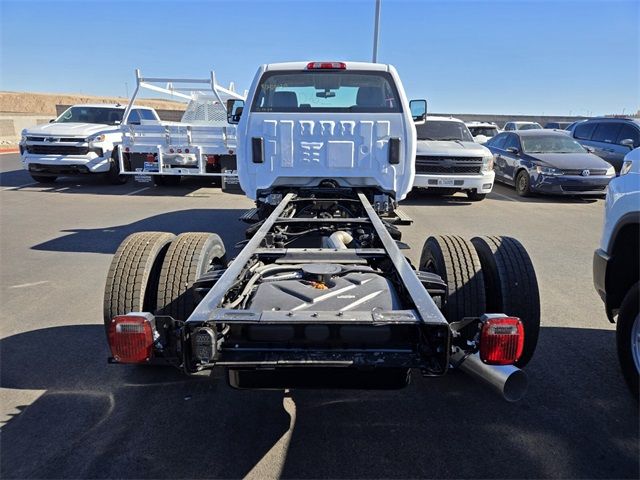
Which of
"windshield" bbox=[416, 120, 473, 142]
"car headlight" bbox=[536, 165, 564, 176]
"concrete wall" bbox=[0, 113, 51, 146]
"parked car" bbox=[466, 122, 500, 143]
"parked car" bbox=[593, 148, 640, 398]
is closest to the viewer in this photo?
"parked car" bbox=[593, 148, 640, 398]

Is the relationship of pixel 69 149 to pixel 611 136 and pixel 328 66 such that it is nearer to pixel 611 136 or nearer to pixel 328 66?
pixel 328 66

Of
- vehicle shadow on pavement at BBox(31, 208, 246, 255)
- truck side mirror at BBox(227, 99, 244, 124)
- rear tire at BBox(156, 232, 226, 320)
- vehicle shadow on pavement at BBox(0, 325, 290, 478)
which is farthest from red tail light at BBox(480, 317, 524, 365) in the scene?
truck side mirror at BBox(227, 99, 244, 124)

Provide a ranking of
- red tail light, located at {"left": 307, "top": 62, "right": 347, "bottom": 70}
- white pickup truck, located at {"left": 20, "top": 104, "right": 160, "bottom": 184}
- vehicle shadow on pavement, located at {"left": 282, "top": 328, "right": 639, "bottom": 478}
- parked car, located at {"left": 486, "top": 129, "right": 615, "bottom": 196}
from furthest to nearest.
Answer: white pickup truck, located at {"left": 20, "top": 104, "right": 160, "bottom": 184}, parked car, located at {"left": 486, "top": 129, "right": 615, "bottom": 196}, red tail light, located at {"left": 307, "top": 62, "right": 347, "bottom": 70}, vehicle shadow on pavement, located at {"left": 282, "top": 328, "right": 639, "bottom": 478}

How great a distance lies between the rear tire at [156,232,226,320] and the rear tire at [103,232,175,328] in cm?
11

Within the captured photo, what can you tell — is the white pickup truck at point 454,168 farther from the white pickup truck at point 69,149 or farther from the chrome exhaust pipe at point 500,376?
the chrome exhaust pipe at point 500,376

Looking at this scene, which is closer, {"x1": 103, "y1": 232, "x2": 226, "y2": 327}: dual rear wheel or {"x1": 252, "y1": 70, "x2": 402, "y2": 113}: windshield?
{"x1": 103, "y1": 232, "x2": 226, "y2": 327}: dual rear wheel

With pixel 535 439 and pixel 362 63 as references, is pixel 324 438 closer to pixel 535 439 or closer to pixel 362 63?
pixel 535 439

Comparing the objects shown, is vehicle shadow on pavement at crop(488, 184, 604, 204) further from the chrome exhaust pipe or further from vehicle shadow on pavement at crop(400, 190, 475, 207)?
the chrome exhaust pipe

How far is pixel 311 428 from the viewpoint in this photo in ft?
8.81

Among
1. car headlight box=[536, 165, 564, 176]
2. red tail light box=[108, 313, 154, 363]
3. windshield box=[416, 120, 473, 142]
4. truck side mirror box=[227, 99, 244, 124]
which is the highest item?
truck side mirror box=[227, 99, 244, 124]

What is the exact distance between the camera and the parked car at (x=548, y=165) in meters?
10.9

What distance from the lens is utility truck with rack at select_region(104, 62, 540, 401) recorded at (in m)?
2.18

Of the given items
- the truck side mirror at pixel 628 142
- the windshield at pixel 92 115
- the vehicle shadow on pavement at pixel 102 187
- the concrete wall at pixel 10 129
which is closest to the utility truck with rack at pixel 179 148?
the vehicle shadow on pavement at pixel 102 187

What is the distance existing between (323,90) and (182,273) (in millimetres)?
3520
